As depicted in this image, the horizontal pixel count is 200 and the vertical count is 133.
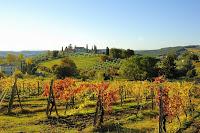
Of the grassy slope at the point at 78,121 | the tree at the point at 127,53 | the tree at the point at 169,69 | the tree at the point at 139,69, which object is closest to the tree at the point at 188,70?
the tree at the point at 169,69

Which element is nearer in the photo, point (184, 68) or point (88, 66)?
point (184, 68)

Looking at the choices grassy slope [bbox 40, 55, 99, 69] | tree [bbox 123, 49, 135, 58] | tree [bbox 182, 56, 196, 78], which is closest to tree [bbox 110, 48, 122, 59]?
tree [bbox 123, 49, 135, 58]

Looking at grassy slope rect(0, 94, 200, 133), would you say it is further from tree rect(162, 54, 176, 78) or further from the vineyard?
tree rect(162, 54, 176, 78)

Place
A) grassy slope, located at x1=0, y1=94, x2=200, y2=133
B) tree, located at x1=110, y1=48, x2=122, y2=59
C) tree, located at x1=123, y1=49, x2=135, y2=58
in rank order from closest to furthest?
1. grassy slope, located at x1=0, y1=94, x2=200, y2=133
2. tree, located at x1=123, y1=49, x2=135, y2=58
3. tree, located at x1=110, y1=48, x2=122, y2=59

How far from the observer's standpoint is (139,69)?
129 metres

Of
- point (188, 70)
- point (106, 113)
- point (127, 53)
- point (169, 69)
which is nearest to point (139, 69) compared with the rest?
point (169, 69)

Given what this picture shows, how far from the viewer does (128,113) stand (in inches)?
2324

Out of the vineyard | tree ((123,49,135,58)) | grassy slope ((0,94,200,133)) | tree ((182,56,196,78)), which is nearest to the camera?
the vineyard

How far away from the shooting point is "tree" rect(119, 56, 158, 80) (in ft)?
417

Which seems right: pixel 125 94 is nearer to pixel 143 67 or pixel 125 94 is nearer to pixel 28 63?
pixel 143 67

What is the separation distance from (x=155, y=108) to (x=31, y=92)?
1586 inches

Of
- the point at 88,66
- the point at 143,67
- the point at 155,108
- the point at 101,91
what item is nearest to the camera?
the point at 101,91

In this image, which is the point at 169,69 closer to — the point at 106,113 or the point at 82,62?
the point at 82,62

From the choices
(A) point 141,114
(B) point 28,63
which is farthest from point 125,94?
(B) point 28,63
